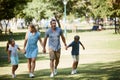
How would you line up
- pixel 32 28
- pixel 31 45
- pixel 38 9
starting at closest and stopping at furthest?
pixel 32 28
pixel 31 45
pixel 38 9

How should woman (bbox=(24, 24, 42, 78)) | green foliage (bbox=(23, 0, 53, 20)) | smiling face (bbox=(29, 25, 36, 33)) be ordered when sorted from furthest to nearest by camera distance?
green foliage (bbox=(23, 0, 53, 20))
woman (bbox=(24, 24, 42, 78))
smiling face (bbox=(29, 25, 36, 33))

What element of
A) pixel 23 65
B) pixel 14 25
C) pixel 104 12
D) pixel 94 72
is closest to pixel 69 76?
pixel 94 72

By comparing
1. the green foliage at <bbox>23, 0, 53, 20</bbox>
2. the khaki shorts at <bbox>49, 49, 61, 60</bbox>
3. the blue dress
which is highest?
the blue dress

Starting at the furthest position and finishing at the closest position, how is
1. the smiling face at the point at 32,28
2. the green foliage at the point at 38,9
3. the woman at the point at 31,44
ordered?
the green foliage at the point at 38,9 < the woman at the point at 31,44 < the smiling face at the point at 32,28

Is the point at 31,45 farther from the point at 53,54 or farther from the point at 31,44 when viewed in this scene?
the point at 53,54

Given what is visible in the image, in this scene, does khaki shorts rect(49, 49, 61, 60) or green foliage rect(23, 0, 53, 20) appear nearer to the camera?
khaki shorts rect(49, 49, 61, 60)

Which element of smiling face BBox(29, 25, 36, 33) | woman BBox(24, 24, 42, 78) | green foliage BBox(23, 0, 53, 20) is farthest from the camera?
green foliage BBox(23, 0, 53, 20)

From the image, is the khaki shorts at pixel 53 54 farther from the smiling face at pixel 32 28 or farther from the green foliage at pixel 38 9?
the green foliage at pixel 38 9

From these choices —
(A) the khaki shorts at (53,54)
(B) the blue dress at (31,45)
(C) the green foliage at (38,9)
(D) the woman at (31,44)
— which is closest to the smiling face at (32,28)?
(D) the woman at (31,44)

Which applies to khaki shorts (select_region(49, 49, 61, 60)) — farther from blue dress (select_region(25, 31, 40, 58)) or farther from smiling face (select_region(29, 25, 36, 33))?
smiling face (select_region(29, 25, 36, 33))

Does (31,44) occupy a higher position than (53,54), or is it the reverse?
(31,44)

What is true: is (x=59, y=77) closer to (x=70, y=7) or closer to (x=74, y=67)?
(x=74, y=67)

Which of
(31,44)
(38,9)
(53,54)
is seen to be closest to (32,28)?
(31,44)

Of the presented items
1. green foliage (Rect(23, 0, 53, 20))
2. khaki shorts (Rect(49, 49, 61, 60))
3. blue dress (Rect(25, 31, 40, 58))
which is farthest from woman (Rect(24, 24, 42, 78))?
green foliage (Rect(23, 0, 53, 20))
